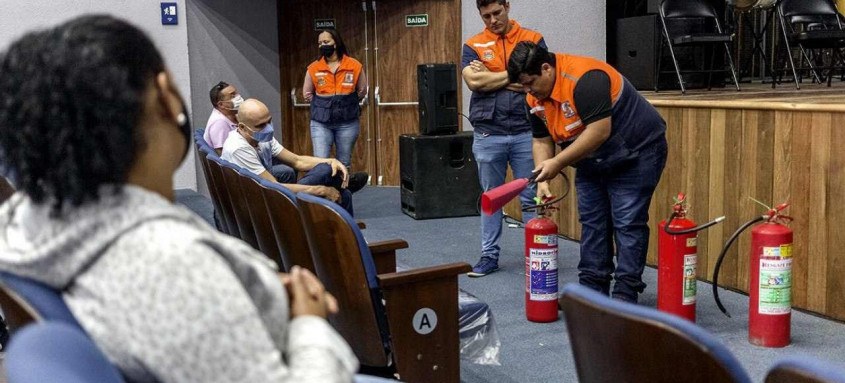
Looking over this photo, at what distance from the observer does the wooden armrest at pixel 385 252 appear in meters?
2.64

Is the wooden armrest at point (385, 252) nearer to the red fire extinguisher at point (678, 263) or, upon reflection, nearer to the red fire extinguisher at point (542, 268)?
the red fire extinguisher at point (542, 268)

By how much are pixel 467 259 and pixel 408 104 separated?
3.32 metres

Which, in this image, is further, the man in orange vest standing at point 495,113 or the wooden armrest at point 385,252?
the man in orange vest standing at point 495,113

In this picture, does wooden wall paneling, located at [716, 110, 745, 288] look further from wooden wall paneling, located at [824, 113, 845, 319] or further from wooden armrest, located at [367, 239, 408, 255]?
wooden armrest, located at [367, 239, 408, 255]

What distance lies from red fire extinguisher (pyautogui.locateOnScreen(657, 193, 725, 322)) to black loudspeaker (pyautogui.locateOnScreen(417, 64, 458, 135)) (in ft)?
9.46

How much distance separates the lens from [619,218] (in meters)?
3.55

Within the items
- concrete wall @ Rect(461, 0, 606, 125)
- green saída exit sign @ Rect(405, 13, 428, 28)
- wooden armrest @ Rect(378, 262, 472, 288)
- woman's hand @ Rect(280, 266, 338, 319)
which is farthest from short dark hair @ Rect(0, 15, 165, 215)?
green saída exit sign @ Rect(405, 13, 428, 28)

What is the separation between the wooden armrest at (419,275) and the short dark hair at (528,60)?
123 cm

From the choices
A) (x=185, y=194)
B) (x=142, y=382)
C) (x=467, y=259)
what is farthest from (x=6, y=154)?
(x=185, y=194)

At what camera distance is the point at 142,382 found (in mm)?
942

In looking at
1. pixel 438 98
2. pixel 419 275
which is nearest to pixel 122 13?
pixel 438 98

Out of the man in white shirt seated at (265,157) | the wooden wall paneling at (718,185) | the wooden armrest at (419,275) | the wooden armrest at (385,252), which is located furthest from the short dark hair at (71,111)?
the wooden wall paneling at (718,185)

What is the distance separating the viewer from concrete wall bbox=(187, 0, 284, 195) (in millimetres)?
7430

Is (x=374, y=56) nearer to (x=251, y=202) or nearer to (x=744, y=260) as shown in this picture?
(x=744, y=260)
